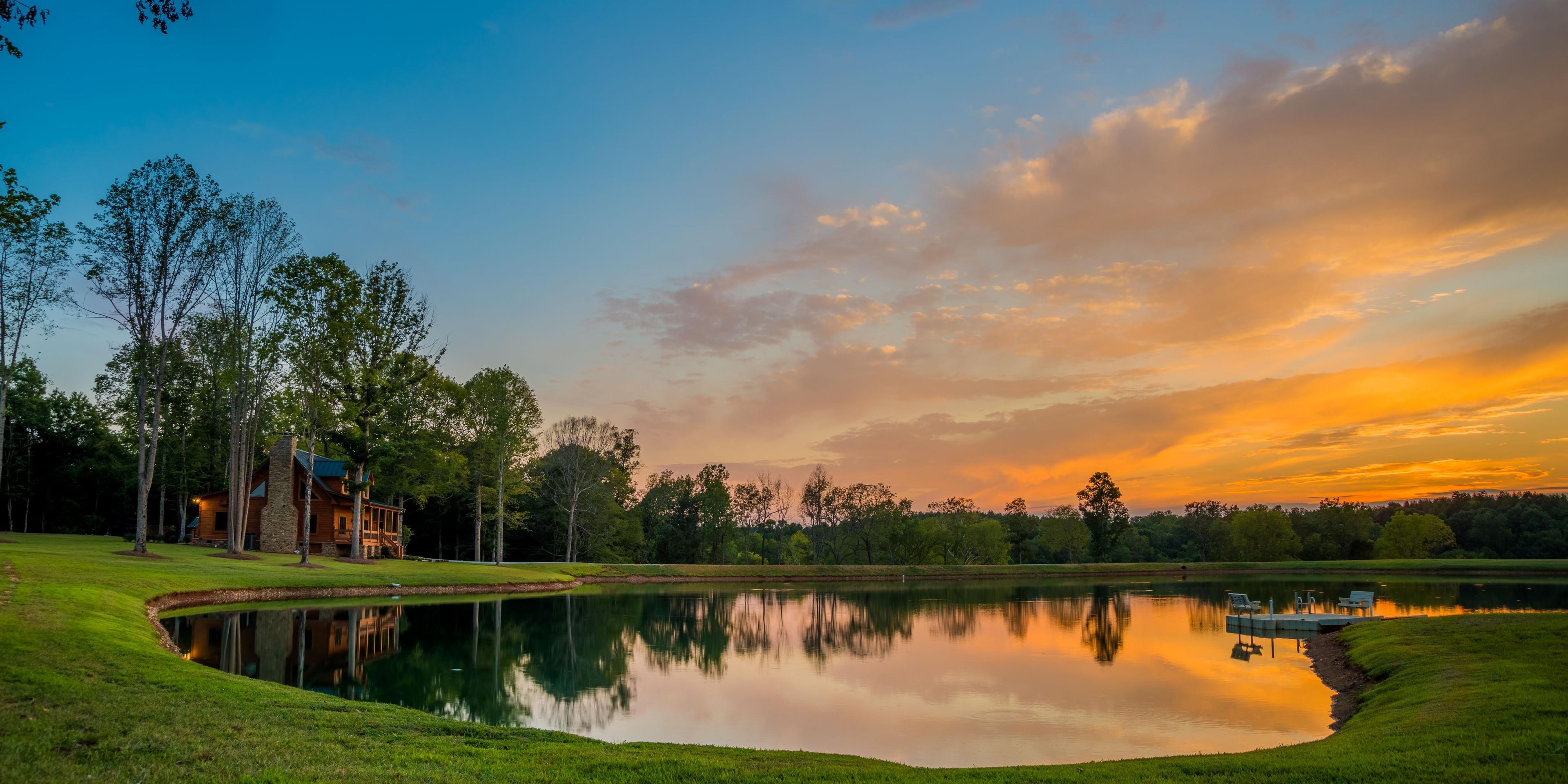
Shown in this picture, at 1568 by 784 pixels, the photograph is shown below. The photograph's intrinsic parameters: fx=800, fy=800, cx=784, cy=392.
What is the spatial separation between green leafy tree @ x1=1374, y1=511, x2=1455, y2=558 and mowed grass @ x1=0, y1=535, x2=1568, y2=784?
297 ft

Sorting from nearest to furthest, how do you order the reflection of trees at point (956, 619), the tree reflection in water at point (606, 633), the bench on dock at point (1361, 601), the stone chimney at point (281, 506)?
the tree reflection in water at point (606, 633), the reflection of trees at point (956, 619), the bench on dock at point (1361, 601), the stone chimney at point (281, 506)

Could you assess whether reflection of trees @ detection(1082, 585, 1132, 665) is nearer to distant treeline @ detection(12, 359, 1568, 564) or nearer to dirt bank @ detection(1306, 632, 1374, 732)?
dirt bank @ detection(1306, 632, 1374, 732)

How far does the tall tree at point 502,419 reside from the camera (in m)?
57.7

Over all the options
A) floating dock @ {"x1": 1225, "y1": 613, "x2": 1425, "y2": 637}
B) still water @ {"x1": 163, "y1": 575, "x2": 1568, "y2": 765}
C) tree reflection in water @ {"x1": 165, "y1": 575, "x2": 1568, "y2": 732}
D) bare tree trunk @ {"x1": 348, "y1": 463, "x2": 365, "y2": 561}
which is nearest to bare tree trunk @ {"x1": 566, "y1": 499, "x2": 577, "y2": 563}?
tree reflection in water @ {"x1": 165, "y1": 575, "x2": 1568, "y2": 732}

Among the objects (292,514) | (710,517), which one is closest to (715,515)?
(710,517)

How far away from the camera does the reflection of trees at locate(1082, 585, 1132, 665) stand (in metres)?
24.9

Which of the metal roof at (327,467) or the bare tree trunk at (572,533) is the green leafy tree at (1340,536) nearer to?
the bare tree trunk at (572,533)

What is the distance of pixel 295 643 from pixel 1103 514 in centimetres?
9078

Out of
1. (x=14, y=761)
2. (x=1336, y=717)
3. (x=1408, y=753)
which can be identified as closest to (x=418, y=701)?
(x=14, y=761)

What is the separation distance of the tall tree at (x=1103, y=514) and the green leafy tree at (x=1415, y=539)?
2685 cm

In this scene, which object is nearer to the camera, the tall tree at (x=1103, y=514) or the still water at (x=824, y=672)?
the still water at (x=824, y=672)

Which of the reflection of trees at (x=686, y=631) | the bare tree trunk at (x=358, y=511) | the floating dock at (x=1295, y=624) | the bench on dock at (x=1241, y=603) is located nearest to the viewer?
the reflection of trees at (x=686, y=631)

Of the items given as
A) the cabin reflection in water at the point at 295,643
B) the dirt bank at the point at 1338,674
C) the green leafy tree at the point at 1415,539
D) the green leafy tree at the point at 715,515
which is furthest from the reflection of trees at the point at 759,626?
the green leafy tree at the point at 1415,539

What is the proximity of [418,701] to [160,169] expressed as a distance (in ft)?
95.8
